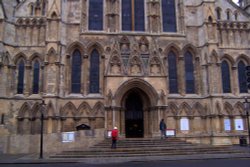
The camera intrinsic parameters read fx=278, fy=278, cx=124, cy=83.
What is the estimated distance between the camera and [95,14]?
28250 mm

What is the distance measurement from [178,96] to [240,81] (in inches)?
269

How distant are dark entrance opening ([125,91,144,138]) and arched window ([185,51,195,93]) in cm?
504

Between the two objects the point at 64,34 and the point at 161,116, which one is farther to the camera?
the point at 64,34

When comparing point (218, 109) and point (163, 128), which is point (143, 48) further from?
point (218, 109)

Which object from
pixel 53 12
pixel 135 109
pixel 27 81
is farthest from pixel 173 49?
pixel 27 81

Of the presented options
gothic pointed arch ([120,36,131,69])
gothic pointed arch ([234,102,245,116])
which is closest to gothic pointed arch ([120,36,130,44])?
gothic pointed arch ([120,36,131,69])

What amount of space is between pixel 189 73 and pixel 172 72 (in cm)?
173

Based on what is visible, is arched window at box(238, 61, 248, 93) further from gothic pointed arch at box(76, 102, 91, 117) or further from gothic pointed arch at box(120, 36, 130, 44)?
gothic pointed arch at box(76, 102, 91, 117)

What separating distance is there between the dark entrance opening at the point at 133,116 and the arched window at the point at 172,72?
11.3 feet

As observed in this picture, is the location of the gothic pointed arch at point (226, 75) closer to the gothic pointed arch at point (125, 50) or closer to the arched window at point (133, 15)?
the arched window at point (133, 15)

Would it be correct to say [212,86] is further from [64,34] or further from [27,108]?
[27,108]


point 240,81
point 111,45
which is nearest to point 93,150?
point 111,45

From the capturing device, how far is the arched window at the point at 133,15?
28.3 m

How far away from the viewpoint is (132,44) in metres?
26.6
